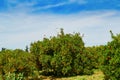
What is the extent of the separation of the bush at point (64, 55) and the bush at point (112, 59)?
8325 mm

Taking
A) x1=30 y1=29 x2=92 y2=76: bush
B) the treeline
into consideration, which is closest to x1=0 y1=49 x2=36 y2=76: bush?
the treeline

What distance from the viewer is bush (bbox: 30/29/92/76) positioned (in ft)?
85.6

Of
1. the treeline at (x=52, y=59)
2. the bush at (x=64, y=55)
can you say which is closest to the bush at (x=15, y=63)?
the treeline at (x=52, y=59)

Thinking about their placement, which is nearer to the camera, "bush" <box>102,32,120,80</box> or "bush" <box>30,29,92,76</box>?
"bush" <box>102,32,120,80</box>

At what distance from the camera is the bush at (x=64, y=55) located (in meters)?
26.1

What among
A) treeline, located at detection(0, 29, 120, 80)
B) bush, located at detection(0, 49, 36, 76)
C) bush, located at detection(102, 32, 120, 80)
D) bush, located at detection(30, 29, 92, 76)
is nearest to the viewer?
bush, located at detection(102, 32, 120, 80)

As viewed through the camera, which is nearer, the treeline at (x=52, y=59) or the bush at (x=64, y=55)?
the treeline at (x=52, y=59)

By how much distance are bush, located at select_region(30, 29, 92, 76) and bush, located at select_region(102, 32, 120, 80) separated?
8.32 metres

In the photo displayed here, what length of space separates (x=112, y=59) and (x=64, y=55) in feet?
30.9

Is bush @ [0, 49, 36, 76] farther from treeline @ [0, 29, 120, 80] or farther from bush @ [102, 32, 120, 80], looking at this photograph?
bush @ [102, 32, 120, 80]

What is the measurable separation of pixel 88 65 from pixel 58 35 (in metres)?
3.29

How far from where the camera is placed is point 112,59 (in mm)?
17062

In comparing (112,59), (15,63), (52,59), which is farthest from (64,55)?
(112,59)

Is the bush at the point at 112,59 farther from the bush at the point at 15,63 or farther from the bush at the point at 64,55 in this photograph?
the bush at the point at 64,55
